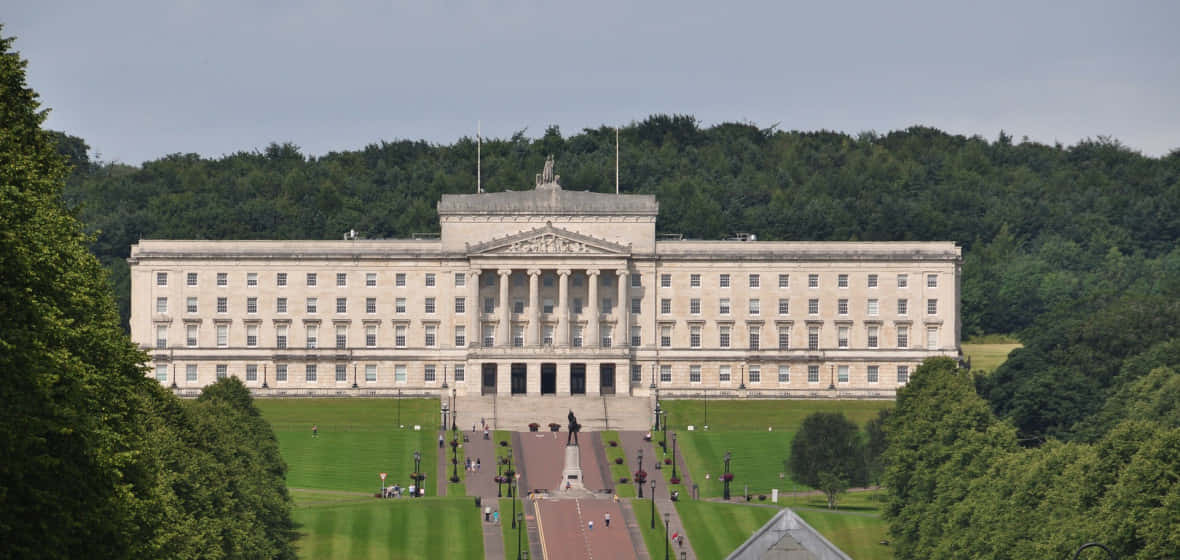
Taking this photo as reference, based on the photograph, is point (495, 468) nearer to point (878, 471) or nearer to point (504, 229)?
point (878, 471)

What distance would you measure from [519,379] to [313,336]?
57.0ft

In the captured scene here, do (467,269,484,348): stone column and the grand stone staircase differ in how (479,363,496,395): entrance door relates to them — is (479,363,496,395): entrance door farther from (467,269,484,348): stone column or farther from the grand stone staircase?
the grand stone staircase

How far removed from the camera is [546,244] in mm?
175000

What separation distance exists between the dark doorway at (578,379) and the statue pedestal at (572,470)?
37.6m

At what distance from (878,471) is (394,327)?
5768 cm

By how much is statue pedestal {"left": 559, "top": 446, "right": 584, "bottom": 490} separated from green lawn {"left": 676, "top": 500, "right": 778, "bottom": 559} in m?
7.64

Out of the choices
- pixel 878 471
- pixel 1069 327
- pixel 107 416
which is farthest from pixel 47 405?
pixel 1069 327

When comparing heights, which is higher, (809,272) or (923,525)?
(809,272)

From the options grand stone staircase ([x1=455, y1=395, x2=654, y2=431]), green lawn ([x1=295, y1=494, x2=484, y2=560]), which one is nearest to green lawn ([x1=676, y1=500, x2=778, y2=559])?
green lawn ([x1=295, y1=494, x2=484, y2=560])

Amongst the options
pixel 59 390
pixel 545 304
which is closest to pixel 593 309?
pixel 545 304

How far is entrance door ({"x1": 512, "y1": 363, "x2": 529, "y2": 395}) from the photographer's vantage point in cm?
17425

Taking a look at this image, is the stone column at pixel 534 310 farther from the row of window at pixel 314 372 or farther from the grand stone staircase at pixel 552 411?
the grand stone staircase at pixel 552 411

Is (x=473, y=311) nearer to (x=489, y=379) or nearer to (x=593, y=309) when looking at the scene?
(x=489, y=379)

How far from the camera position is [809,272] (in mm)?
179375
